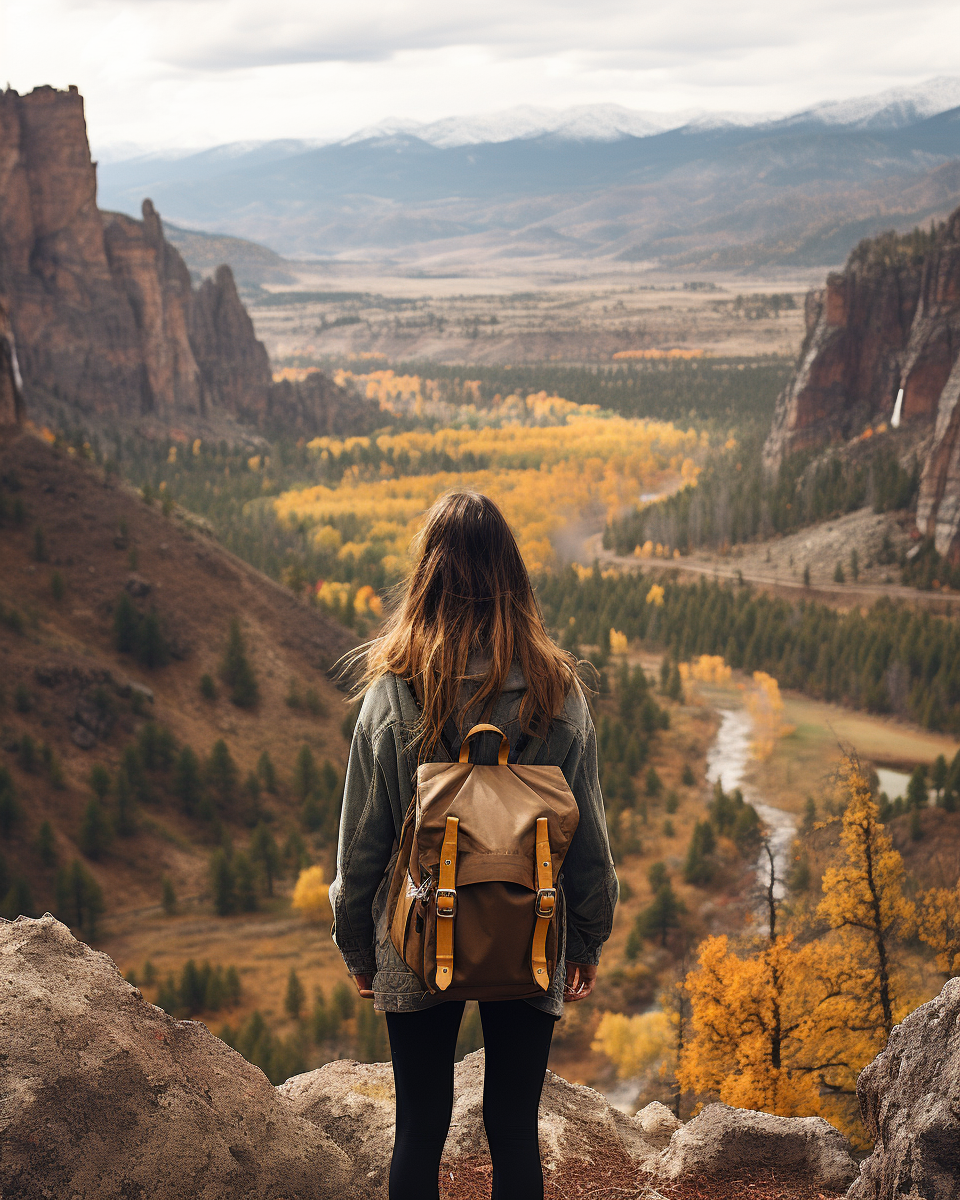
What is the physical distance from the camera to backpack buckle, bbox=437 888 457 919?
222 inches

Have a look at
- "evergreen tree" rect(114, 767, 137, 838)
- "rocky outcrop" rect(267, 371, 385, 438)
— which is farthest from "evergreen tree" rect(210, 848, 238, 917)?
"rocky outcrop" rect(267, 371, 385, 438)

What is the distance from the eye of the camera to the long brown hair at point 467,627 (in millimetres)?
6121

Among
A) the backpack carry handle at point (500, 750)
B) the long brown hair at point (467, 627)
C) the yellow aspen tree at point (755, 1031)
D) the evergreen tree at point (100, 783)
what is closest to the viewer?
the backpack carry handle at point (500, 750)

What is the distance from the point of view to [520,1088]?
20.8 ft

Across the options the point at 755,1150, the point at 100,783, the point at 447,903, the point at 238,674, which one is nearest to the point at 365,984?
the point at 447,903

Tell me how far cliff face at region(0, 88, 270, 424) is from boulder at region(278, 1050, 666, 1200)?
399 feet

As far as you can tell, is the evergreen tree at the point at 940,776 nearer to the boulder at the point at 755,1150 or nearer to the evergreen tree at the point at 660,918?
the evergreen tree at the point at 660,918

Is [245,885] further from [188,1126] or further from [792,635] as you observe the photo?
[792,635]

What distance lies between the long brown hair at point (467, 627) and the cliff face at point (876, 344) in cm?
13112

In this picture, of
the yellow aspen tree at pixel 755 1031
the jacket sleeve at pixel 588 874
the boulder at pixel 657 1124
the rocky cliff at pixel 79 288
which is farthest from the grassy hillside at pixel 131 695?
the rocky cliff at pixel 79 288

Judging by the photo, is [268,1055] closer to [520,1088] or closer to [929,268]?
[520,1088]

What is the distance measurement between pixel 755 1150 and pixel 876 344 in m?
151

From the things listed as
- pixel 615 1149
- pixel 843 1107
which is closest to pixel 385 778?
pixel 615 1149

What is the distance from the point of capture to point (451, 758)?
618 cm
